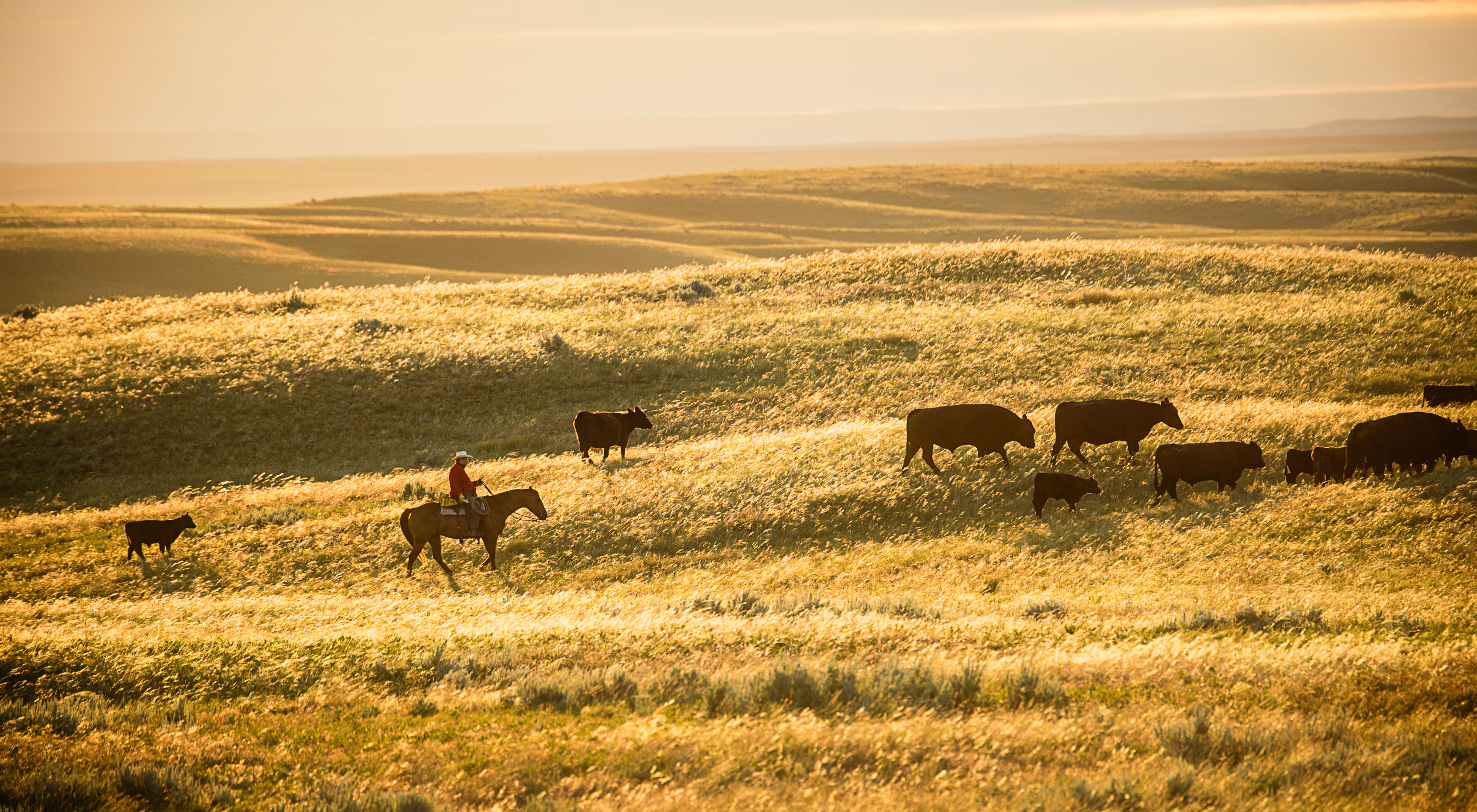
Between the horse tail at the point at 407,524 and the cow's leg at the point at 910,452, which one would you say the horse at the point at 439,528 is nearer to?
the horse tail at the point at 407,524

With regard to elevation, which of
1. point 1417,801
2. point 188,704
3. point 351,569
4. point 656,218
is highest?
point 656,218

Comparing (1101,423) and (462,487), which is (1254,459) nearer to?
(1101,423)

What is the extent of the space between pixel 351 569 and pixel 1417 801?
18.4 metres

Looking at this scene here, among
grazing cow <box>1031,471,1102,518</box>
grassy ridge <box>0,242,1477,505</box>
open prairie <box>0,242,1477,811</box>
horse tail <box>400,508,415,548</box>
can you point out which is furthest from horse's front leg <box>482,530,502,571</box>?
grazing cow <box>1031,471,1102,518</box>

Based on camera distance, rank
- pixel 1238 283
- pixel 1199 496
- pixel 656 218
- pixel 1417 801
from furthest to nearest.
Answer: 1. pixel 656 218
2. pixel 1238 283
3. pixel 1199 496
4. pixel 1417 801

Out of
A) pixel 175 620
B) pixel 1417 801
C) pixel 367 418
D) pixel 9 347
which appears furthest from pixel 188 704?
pixel 9 347

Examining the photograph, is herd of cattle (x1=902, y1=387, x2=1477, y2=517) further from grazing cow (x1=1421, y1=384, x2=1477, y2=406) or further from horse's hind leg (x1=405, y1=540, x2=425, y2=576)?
horse's hind leg (x1=405, y1=540, x2=425, y2=576)

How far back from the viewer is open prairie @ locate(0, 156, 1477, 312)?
69.8m

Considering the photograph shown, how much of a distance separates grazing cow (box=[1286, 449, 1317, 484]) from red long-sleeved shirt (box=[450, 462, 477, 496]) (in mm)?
16396

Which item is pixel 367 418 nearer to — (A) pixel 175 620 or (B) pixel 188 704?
(A) pixel 175 620

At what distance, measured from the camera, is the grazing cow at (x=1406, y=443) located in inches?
665

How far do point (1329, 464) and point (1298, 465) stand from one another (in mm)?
527

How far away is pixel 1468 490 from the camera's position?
15781mm

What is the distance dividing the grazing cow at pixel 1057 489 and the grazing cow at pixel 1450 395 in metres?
9.45
